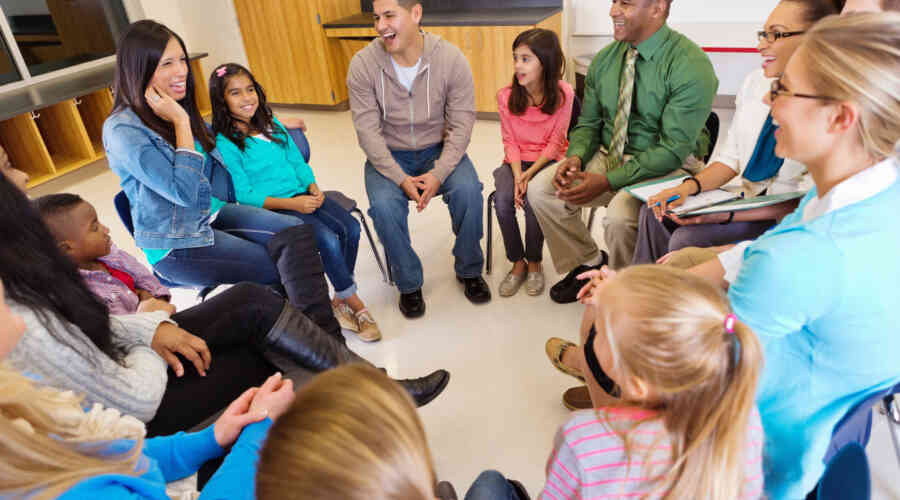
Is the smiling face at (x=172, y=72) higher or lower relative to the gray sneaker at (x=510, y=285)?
higher

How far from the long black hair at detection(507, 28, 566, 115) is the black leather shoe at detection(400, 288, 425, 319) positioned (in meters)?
0.95

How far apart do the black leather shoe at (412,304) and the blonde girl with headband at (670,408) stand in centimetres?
142

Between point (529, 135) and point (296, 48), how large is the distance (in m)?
3.21

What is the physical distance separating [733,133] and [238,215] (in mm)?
1867

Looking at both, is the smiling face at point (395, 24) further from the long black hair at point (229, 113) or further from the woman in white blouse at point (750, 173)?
the woman in white blouse at point (750, 173)

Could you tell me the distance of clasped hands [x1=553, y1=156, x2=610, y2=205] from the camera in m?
2.23

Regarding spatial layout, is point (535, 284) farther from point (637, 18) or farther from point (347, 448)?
point (347, 448)

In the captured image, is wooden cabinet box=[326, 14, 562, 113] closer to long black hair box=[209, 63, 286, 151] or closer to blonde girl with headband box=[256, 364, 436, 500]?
long black hair box=[209, 63, 286, 151]

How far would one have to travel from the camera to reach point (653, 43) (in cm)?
217

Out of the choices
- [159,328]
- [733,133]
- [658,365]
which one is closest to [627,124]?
[733,133]

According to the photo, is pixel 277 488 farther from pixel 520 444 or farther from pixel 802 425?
pixel 520 444

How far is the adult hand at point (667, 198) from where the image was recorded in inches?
75.5

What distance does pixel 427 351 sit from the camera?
7.12 feet

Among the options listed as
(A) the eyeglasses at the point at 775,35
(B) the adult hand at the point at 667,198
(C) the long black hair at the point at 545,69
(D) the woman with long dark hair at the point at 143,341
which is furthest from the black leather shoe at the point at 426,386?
(A) the eyeglasses at the point at 775,35
